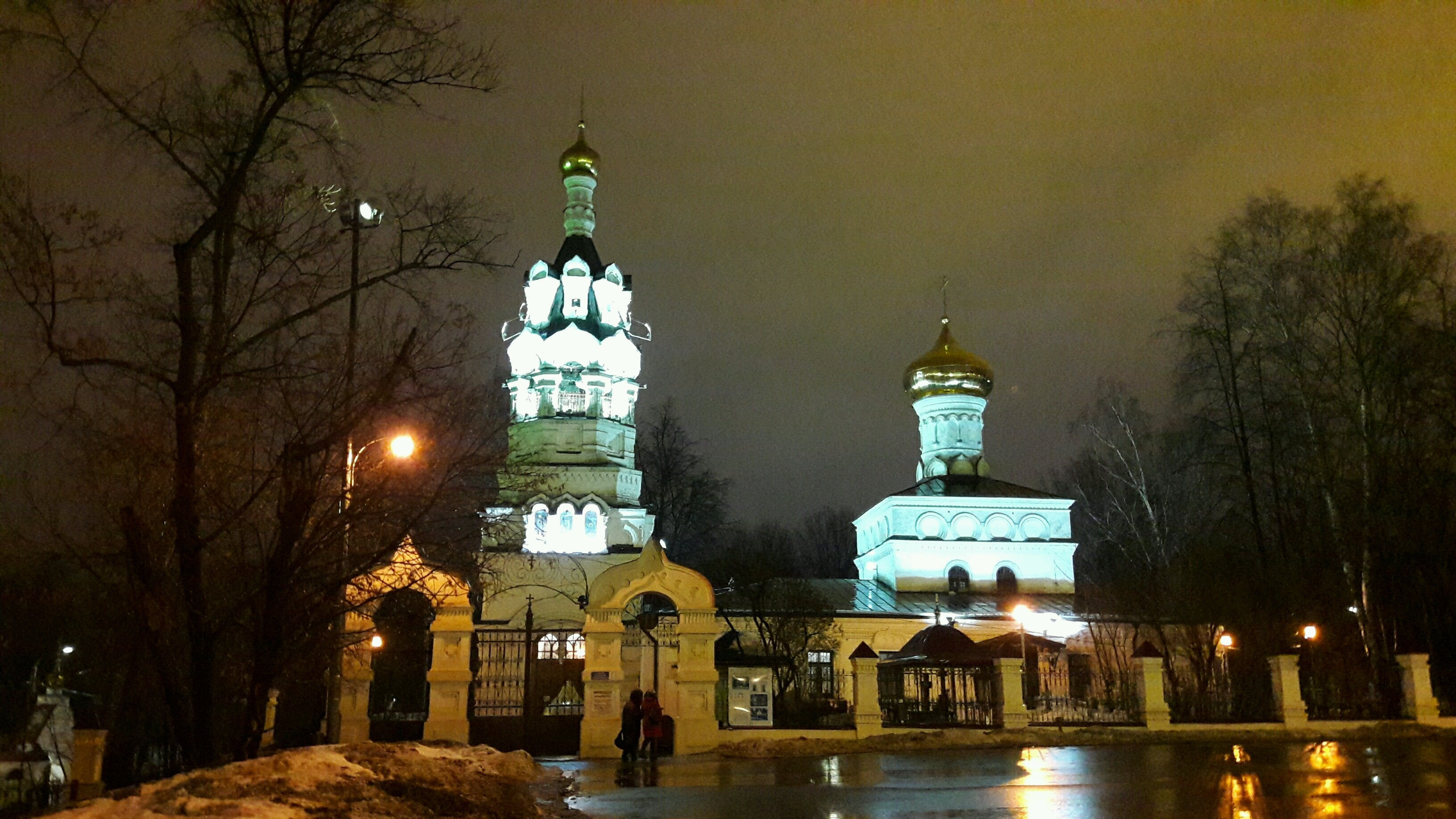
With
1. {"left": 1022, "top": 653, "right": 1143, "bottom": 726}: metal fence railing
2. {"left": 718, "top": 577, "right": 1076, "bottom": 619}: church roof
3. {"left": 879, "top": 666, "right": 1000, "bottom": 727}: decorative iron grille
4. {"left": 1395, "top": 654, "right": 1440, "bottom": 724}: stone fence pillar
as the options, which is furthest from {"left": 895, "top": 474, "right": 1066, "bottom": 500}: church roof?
{"left": 1395, "top": 654, "right": 1440, "bottom": 724}: stone fence pillar

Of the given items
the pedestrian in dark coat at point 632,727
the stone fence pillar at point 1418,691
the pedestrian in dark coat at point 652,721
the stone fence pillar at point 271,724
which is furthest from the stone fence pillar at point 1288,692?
the stone fence pillar at point 271,724

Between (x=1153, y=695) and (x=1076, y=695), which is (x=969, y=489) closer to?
(x=1076, y=695)

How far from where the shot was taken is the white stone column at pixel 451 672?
1678cm

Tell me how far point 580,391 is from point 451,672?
2073cm

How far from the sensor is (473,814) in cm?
860

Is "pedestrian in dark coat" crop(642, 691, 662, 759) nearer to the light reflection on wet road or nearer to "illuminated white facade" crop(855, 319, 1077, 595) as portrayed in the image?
the light reflection on wet road

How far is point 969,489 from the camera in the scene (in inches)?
→ 1547

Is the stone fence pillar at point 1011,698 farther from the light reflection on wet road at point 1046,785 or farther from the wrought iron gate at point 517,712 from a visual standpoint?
the wrought iron gate at point 517,712

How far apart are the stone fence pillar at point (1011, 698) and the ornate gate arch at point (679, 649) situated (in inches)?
200

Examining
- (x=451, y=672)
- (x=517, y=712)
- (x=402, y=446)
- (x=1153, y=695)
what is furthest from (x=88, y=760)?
(x=1153, y=695)

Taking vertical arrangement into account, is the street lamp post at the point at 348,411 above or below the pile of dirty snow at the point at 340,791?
above

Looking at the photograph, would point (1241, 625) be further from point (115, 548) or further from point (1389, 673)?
point (115, 548)

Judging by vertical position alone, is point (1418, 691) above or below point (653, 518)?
below

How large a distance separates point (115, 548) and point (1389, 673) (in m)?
22.2
